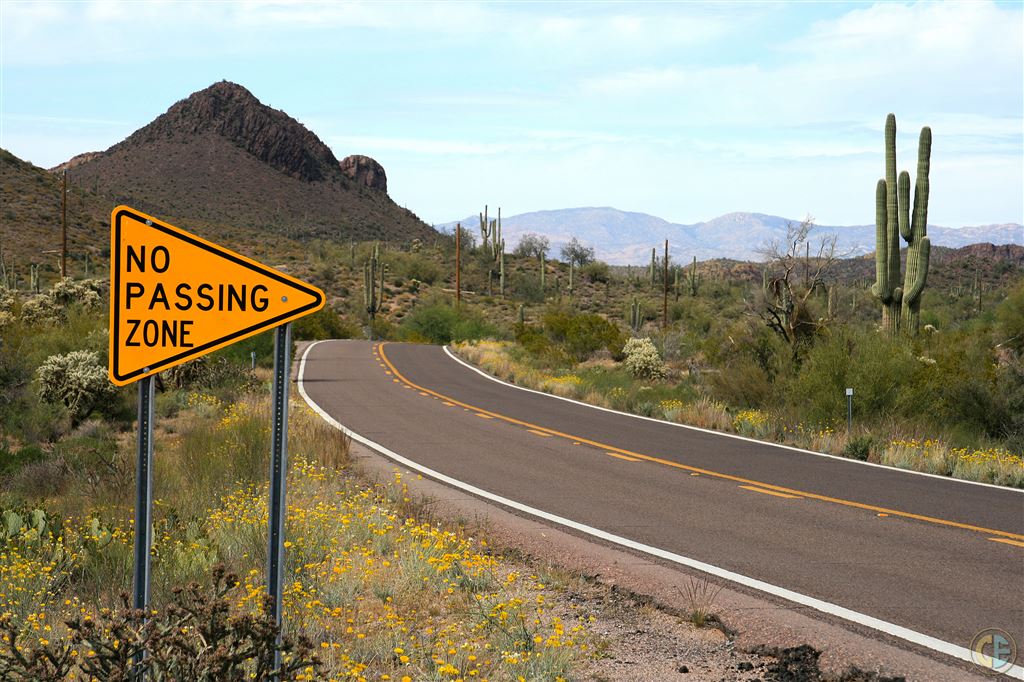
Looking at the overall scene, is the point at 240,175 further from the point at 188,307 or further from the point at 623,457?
the point at 188,307

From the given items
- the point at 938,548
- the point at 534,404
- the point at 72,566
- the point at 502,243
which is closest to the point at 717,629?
the point at 938,548

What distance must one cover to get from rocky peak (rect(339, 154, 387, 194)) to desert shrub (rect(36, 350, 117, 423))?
4448 inches

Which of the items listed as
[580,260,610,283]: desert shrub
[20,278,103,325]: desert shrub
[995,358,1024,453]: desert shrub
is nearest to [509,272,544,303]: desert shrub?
[580,260,610,283]: desert shrub

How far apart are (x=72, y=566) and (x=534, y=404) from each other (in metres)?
16.1

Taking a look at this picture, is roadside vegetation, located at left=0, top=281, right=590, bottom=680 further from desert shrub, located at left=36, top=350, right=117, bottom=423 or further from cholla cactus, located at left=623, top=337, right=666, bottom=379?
cholla cactus, located at left=623, top=337, right=666, bottom=379

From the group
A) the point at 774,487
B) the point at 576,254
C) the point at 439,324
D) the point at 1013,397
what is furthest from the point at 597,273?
the point at 774,487

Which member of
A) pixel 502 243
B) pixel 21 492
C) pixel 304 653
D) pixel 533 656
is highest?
pixel 502 243

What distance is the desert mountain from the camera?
315 feet

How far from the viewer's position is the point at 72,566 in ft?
23.8

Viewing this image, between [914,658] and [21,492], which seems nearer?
[914,658]

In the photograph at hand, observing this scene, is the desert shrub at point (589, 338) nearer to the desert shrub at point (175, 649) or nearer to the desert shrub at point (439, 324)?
the desert shrub at point (439, 324)

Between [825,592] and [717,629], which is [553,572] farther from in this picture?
[825,592]

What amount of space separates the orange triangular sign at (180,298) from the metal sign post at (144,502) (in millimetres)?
155

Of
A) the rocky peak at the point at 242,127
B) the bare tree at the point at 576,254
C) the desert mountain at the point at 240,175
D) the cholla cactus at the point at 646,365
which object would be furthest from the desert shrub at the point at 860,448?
the rocky peak at the point at 242,127
